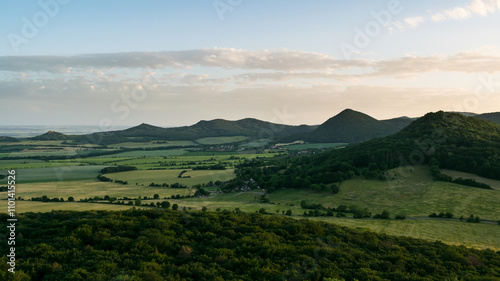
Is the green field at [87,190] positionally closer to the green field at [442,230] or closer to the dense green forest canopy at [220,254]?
the dense green forest canopy at [220,254]

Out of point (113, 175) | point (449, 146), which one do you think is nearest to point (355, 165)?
point (449, 146)

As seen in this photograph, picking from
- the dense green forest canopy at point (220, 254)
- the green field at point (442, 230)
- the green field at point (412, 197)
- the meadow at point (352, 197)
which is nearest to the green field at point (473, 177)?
the meadow at point (352, 197)

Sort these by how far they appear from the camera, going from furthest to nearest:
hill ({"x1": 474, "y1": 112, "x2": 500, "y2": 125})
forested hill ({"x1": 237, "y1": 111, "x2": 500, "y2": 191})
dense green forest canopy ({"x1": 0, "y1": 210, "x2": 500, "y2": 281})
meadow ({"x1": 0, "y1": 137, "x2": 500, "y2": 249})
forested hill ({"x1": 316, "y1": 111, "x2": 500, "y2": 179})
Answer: hill ({"x1": 474, "y1": 112, "x2": 500, "y2": 125}) → forested hill ({"x1": 237, "y1": 111, "x2": 500, "y2": 191}) → forested hill ({"x1": 316, "y1": 111, "x2": 500, "y2": 179}) → meadow ({"x1": 0, "y1": 137, "x2": 500, "y2": 249}) → dense green forest canopy ({"x1": 0, "y1": 210, "x2": 500, "y2": 281})

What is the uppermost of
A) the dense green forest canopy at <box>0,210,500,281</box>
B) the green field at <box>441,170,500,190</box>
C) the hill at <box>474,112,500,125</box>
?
the hill at <box>474,112,500,125</box>

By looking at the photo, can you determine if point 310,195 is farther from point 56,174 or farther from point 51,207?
point 56,174

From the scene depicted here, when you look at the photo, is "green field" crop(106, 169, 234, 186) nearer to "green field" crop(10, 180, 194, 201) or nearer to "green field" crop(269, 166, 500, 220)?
"green field" crop(10, 180, 194, 201)

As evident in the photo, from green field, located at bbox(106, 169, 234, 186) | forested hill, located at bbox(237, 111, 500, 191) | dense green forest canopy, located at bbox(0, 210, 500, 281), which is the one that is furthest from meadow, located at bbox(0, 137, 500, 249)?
dense green forest canopy, located at bbox(0, 210, 500, 281)
